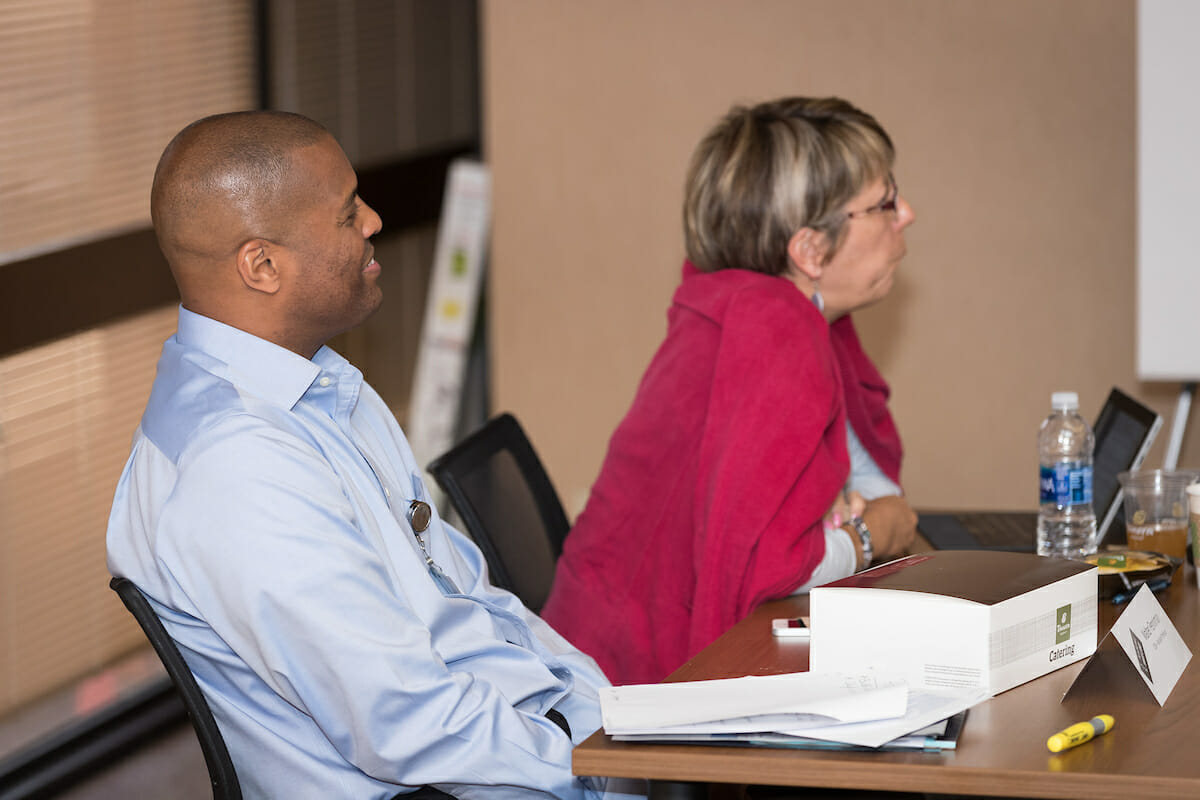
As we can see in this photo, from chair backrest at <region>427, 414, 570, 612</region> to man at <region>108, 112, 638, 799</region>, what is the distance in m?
0.41

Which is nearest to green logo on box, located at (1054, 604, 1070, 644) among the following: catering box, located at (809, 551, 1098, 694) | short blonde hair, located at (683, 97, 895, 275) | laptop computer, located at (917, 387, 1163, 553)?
catering box, located at (809, 551, 1098, 694)

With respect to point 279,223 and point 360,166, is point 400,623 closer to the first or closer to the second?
point 279,223

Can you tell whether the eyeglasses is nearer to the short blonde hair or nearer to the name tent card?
the short blonde hair

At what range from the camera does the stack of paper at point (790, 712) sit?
1.18 m

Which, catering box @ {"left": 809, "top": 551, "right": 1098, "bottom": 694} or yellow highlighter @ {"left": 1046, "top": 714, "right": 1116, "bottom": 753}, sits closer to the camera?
yellow highlighter @ {"left": 1046, "top": 714, "right": 1116, "bottom": 753}

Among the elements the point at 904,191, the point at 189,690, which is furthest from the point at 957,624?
the point at 904,191

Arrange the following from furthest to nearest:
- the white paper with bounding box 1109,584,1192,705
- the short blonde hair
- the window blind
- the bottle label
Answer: the window blind
the short blonde hair
the bottle label
the white paper with bounding box 1109,584,1192,705

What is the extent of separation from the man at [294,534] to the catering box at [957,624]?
36cm

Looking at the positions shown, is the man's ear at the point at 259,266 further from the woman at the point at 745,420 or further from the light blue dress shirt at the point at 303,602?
the woman at the point at 745,420

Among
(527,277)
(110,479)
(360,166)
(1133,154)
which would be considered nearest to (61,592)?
(110,479)

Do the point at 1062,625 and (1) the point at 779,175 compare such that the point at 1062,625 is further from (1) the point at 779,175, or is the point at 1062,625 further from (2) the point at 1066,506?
(1) the point at 779,175

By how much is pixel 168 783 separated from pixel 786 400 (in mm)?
2180

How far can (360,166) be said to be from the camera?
4.84 m

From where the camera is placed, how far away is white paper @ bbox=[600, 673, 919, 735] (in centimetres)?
120
